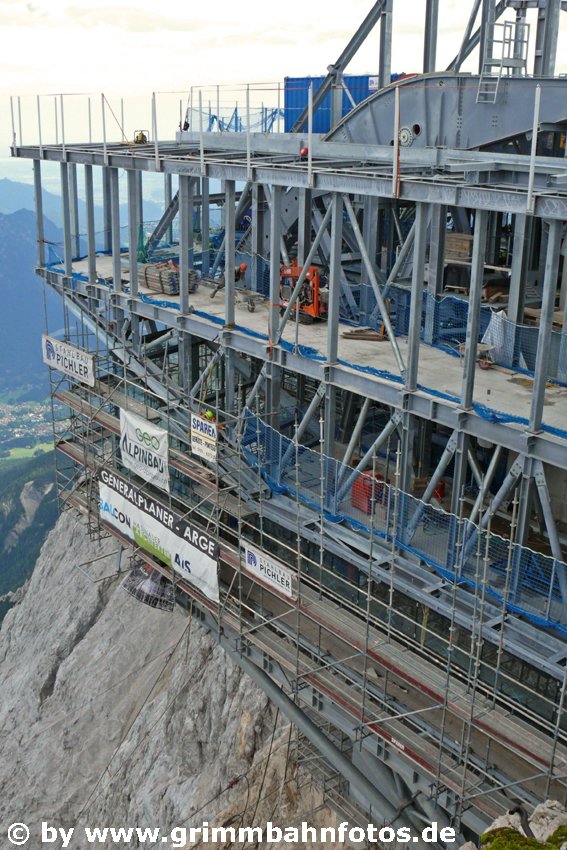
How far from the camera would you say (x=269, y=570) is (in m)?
21.7

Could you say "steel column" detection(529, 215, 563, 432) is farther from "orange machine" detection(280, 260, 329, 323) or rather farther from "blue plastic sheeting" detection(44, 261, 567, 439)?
"orange machine" detection(280, 260, 329, 323)

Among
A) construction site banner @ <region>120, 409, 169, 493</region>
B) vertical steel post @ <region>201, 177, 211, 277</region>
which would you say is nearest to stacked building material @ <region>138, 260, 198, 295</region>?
vertical steel post @ <region>201, 177, 211, 277</region>

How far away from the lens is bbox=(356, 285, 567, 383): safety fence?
2100cm

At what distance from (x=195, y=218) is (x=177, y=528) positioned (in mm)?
17239

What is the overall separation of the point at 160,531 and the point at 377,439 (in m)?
7.78

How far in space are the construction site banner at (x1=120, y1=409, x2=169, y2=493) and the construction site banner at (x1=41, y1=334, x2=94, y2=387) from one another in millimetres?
2702

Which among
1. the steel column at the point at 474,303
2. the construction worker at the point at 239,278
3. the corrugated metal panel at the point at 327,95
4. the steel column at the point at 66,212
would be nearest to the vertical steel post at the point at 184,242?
the construction worker at the point at 239,278

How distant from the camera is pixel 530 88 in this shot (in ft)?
78.3

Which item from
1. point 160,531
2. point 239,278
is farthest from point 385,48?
point 160,531

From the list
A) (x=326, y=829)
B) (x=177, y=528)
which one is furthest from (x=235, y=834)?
(x=177, y=528)

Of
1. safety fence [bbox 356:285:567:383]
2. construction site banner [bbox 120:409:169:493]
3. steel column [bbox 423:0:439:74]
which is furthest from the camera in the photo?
steel column [bbox 423:0:439:74]

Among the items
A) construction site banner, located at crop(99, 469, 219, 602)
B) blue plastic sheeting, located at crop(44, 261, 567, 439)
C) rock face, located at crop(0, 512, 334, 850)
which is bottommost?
rock face, located at crop(0, 512, 334, 850)

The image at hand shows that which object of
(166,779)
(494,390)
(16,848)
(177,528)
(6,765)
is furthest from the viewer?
(6,765)

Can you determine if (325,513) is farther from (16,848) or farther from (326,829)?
(16,848)
